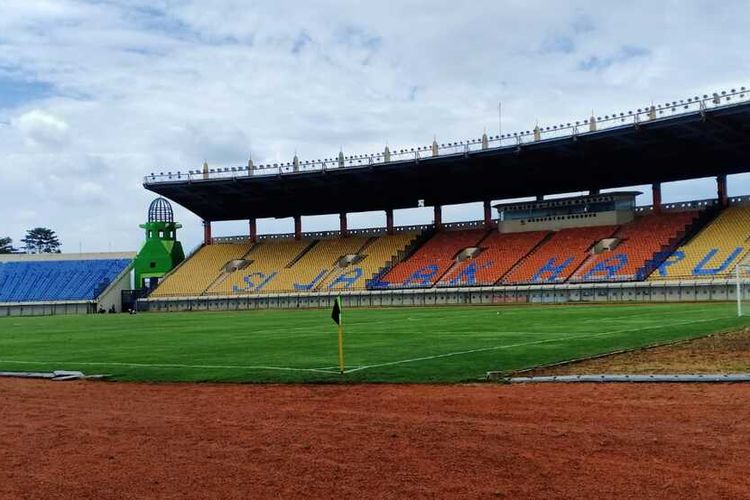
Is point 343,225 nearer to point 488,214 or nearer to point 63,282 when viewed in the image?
point 488,214

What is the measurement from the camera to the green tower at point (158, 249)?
9094 centimetres

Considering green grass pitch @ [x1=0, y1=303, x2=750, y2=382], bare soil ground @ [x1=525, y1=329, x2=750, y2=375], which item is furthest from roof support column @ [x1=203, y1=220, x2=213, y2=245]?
bare soil ground @ [x1=525, y1=329, x2=750, y2=375]

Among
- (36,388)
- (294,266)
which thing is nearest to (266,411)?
(36,388)

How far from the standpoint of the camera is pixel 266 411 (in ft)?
41.2

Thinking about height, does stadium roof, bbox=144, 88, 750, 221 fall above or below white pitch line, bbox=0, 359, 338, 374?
above

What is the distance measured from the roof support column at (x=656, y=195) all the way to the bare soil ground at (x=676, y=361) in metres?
49.6

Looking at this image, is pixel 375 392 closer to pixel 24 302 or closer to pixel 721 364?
pixel 721 364

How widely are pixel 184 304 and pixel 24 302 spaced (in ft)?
64.6

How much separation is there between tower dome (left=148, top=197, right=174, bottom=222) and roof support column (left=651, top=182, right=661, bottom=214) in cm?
5550

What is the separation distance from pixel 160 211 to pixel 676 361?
8520 cm

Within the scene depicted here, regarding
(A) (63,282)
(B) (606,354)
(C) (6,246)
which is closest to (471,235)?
(A) (63,282)

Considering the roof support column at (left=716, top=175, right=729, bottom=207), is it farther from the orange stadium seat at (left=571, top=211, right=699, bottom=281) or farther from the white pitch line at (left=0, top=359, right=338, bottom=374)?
Answer: the white pitch line at (left=0, top=359, right=338, bottom=374)

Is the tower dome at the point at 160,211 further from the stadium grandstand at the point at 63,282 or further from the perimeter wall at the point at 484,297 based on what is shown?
the perimeter wall at the point at 484,297

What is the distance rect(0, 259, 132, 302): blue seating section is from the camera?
86.3 meters
